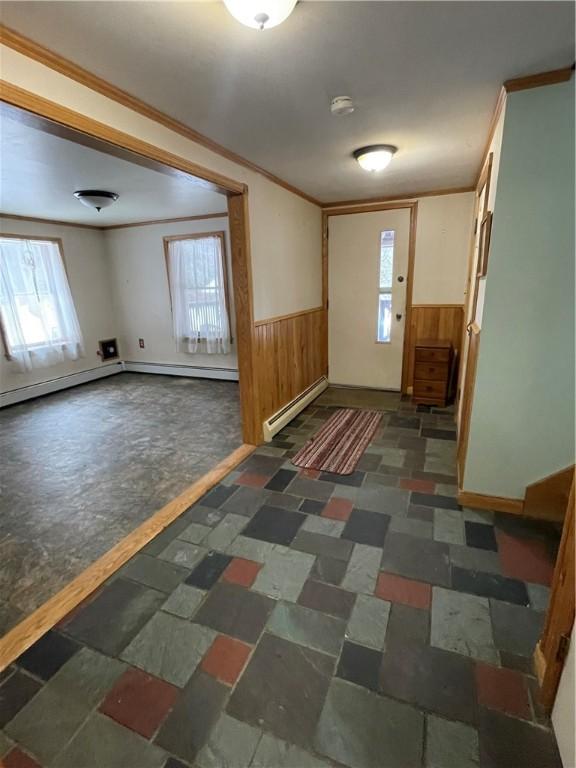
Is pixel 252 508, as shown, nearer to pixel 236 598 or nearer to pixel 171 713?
pixel 236 598

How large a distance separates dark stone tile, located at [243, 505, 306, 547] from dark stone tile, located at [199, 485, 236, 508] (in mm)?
273

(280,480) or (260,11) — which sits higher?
(260,11)

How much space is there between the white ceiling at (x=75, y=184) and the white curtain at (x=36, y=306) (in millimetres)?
456

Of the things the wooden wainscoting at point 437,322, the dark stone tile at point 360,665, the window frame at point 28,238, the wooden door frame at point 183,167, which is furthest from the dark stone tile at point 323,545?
the window frame at point 28,238

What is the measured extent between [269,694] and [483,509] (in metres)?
1.54

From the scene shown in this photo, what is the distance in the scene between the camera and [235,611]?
153 centimetres

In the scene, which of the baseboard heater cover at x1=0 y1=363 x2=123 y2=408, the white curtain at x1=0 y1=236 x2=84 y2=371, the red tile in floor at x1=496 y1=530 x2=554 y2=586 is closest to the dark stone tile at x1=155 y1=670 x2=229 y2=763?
the red tile in floor at x1=496 y1=530 x2=554 y2=586

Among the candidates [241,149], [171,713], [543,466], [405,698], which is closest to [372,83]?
[241,149]

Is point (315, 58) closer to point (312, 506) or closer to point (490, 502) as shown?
point (312, 506)

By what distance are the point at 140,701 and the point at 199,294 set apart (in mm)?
4483

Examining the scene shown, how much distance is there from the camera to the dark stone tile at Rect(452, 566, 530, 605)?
1.55 meters

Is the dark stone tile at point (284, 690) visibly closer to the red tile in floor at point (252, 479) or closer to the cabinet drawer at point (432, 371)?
the red tile in floor at point (252, 479)

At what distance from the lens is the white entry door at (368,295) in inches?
157

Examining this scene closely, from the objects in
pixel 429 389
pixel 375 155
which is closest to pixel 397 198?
pixel 375 155
